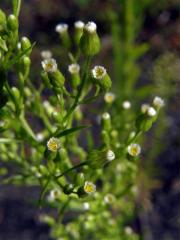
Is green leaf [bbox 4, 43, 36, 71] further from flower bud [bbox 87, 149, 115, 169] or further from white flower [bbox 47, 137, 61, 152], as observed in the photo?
flower bud [bbox 87, 149, 115, 169]

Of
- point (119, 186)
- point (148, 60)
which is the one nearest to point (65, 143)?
point (119, 186)

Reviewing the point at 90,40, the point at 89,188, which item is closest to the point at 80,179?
the point at 89,188

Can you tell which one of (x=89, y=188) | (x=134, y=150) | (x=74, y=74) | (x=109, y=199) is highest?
(x=74, y=74)

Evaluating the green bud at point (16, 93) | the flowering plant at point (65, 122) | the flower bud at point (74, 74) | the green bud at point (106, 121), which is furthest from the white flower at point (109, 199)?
the green bud at point (16, 93)

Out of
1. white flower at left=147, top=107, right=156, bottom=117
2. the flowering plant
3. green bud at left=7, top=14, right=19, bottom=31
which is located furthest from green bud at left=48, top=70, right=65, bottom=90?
white flower at left=147, top=107, right=156, bottom=117

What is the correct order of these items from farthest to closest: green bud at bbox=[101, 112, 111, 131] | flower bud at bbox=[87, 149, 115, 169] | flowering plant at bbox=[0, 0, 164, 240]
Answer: green bud at bbox=[101, 112, 111, 131] → flower bud at bbox=[87, 149, 115, 169] → flowering plant at bbox=[0, 0, 164, 240]

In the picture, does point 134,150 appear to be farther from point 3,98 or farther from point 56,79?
point 3,98
